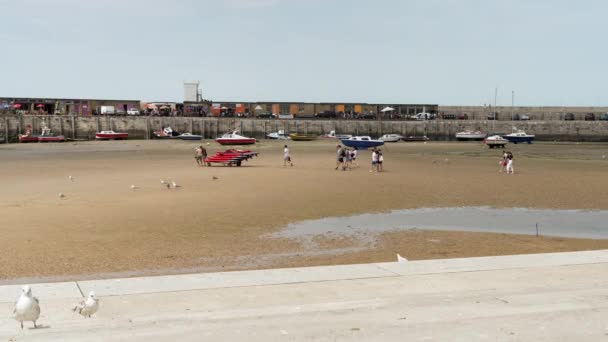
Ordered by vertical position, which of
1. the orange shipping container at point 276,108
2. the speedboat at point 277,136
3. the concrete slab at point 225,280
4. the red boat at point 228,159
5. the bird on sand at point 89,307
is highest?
the orange shipping container at point 276,108

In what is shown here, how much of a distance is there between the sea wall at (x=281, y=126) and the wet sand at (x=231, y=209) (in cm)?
4689

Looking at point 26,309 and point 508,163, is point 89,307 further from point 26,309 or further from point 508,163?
point 508,163

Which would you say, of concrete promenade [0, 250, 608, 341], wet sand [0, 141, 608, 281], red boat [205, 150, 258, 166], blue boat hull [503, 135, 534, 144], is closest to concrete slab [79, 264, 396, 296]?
concrete promenade [0, 250, 608, 341]

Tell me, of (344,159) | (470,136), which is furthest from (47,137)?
(470,136)

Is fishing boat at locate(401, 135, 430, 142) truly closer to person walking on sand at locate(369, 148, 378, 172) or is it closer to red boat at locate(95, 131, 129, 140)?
red boat at locate(95, 131, 129, 140)

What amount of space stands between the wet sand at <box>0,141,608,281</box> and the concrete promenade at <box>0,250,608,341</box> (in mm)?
2954

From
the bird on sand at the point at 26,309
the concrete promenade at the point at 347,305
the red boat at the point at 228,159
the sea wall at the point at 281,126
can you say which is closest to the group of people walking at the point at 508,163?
the red boat at the point at 228,159

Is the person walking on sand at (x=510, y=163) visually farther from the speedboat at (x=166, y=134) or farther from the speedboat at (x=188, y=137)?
the speedboat at (x=166, y=134)

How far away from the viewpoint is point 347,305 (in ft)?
25.9

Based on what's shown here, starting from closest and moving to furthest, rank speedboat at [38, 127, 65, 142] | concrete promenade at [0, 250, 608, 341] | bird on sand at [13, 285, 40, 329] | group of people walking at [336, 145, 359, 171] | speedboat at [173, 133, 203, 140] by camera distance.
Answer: bird on sand at [13, 285, 40, 329] → concrete promenade at [0, 250, 608, 341] → group of people walking at [336, 145, 359, 171] → speedboat at [38, 127, 65, 142] → speedboat at [173, 133, 203, 140]

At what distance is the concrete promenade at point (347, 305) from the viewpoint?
270 inches

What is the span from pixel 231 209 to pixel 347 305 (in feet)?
40.8

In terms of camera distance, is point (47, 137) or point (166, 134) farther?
point (166, 134)

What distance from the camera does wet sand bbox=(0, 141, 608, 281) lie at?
507 inches
